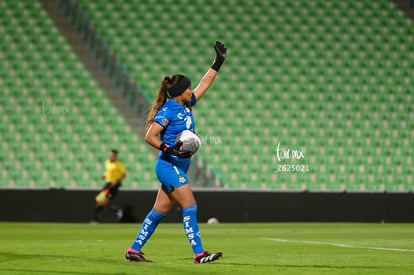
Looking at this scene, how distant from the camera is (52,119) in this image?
2506 centimetres

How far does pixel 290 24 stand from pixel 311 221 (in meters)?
7.67

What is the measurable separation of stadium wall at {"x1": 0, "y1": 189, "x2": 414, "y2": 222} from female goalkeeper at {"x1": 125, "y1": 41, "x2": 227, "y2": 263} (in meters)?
13.4

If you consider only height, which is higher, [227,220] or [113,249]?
[113,249]

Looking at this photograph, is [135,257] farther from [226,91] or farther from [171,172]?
[226,91]

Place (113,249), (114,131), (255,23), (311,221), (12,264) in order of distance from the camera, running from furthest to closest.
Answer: (255,23) < (114,131) < (311,221) < (113,249) < (12,264)

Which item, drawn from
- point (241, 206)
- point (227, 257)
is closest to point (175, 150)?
point (227, 257)

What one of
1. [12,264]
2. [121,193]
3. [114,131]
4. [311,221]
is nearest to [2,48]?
[114,131]

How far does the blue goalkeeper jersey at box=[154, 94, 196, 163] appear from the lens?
9.13 meters

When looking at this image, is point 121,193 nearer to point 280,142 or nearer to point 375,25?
point 280,142

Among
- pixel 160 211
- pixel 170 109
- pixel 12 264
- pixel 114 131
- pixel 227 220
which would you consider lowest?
pixel 227 220

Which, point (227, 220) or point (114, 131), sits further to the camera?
point (114, 131)

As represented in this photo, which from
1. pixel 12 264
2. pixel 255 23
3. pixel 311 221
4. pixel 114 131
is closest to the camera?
pixel 12 264

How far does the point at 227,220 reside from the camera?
899 inches

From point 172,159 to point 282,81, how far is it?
17.6 m
